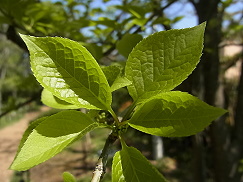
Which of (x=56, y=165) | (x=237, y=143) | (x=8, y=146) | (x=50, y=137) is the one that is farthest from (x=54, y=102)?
(x=8, y=146)

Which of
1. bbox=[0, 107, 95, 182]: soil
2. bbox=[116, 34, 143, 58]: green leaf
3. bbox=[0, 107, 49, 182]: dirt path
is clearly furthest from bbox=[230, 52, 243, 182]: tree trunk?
bbox=[0, 107, 49, 182]: dirt path

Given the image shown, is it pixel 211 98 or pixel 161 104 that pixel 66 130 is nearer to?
pixel 161 104

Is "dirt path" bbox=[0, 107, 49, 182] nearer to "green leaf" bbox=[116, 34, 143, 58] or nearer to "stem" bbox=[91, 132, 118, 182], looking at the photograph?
"green leaf" bbox=[116, 34, 143, 58]

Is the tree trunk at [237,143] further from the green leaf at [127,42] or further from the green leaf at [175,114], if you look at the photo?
the green leaf at [175,114]

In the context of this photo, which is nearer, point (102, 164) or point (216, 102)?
point (102, 164)

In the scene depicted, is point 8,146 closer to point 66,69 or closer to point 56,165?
point 56,165

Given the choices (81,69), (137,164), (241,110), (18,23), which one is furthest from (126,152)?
(241,110)
